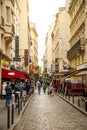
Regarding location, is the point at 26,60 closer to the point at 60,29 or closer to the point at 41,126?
the point at 60,29

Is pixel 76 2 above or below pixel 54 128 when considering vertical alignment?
above

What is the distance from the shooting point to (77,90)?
4869cm

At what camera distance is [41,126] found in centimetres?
1755

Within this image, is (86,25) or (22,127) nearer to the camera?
(22,127)

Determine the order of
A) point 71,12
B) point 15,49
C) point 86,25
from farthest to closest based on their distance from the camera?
point 71,12 → point 15,49 → point 86,25

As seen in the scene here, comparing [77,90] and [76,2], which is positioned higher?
[76,2]

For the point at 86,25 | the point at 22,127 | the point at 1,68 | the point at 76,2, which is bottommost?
the point at 22,127

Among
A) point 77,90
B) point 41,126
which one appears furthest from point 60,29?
point 41,126

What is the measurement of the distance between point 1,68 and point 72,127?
2241 centimetres

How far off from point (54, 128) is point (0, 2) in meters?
24.2

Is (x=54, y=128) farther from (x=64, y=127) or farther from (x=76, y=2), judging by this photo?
(x=76, y=2)

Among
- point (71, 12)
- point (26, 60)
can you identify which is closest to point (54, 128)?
point (71, 12)

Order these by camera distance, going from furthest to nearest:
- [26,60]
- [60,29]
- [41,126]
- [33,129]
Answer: [60,29]
[26,60]
[41,126]
[33,129]

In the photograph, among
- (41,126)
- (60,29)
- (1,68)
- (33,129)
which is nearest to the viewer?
(33,129)
